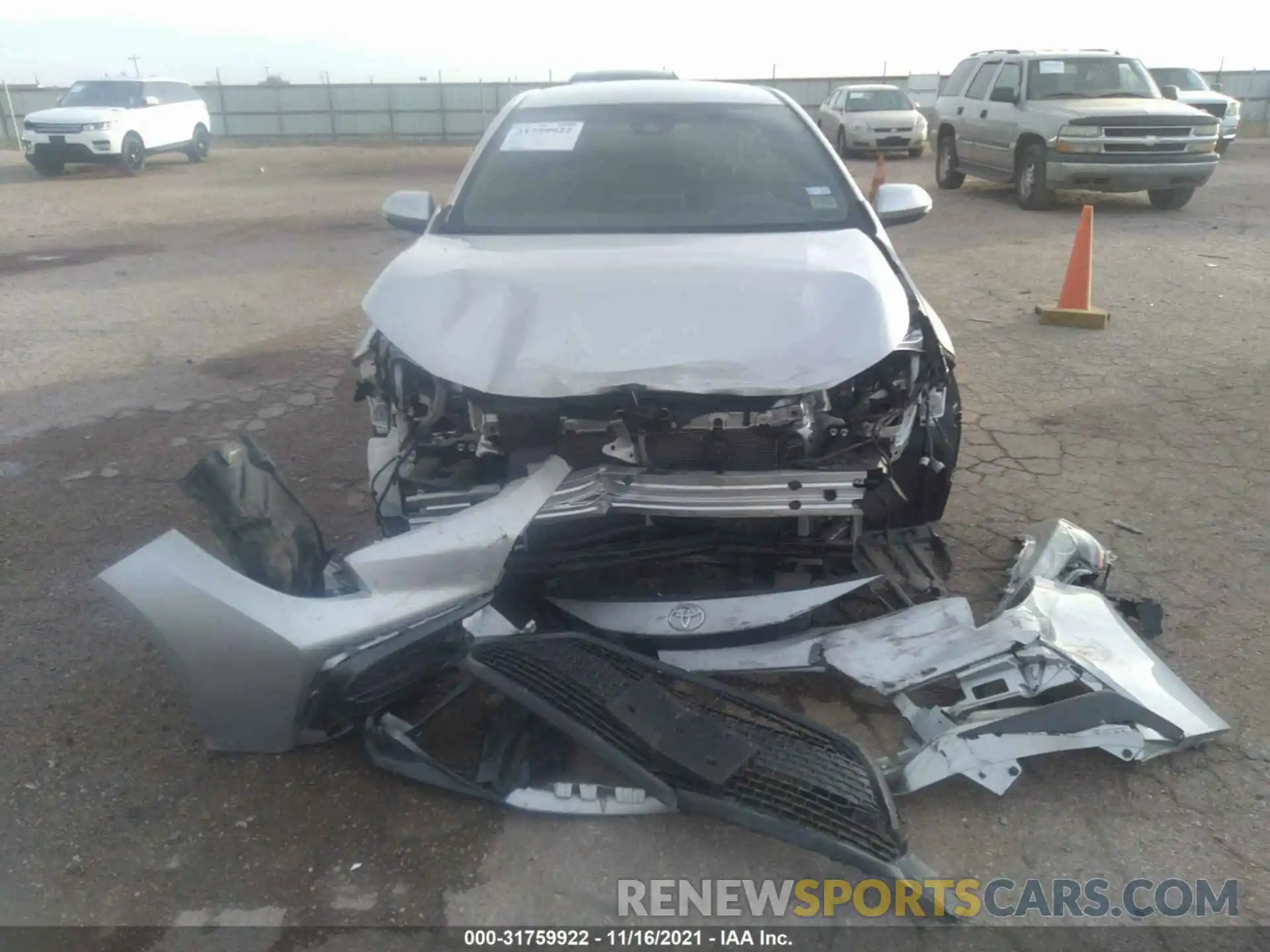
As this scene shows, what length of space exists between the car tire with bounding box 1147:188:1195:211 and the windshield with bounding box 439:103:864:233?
973cm

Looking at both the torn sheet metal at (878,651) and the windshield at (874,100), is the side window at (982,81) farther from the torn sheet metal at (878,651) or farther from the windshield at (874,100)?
the torn sheet metal at (878,651)

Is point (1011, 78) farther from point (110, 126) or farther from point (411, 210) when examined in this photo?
point (110, 126)

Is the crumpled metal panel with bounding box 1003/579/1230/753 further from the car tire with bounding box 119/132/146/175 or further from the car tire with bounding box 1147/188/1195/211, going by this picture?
the car tire with bounding box 119/132/146/175

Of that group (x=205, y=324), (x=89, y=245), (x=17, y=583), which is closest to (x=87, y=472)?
(x=17, y=583)

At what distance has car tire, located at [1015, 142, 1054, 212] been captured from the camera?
1147 centimetres

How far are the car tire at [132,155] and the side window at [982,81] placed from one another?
47.8 feet

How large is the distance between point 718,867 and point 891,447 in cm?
138

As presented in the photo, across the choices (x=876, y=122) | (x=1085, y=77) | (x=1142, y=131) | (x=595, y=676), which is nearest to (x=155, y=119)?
(x=876, y=122)

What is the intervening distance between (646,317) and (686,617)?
94 cm

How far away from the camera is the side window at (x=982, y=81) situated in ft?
42.1

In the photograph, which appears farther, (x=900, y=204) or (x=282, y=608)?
(x=900, y=204)

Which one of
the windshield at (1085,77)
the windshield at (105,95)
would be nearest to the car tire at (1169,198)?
the windshield at (1085,77)

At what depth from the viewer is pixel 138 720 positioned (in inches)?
114

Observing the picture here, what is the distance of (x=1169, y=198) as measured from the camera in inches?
466
